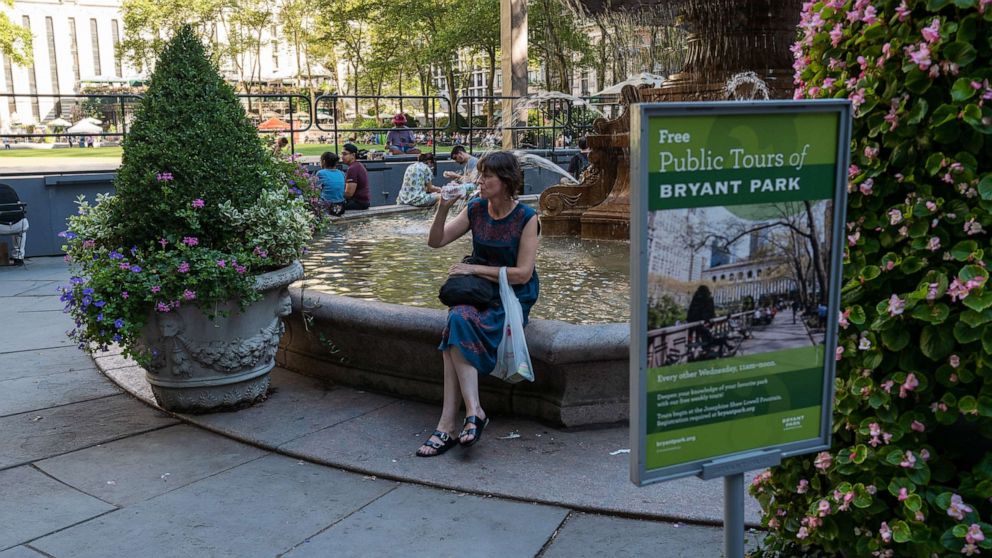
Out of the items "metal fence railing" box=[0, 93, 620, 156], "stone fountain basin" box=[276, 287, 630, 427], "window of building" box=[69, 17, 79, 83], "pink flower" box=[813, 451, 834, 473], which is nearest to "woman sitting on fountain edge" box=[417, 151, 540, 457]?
"stone fountain basin" box=[276, 287, 630, 427]

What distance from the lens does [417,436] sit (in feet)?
15.9

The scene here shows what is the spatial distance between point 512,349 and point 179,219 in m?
2.09

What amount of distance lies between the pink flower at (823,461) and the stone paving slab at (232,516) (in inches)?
84.0

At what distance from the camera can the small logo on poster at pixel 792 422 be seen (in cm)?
233

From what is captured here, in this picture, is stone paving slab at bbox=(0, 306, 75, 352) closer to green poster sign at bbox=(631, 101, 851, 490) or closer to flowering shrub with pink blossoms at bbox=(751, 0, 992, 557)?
green poster sign at bbox=(631, 101, 851, 490)

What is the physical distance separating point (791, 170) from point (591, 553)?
1884 mm

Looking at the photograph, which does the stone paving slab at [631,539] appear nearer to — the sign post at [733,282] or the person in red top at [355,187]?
the sign post at [733,282]

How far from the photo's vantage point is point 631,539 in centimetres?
364

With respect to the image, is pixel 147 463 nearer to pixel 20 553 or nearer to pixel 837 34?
pixel 20 553

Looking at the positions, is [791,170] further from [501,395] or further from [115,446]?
[115,446]

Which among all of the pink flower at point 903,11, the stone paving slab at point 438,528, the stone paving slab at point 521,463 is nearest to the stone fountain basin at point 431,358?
the stone paving slab at point 521,463

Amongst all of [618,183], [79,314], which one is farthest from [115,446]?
[618,183]

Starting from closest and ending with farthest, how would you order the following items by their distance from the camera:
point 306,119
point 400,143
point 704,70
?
point 704,70
point 306,119
point 400,143

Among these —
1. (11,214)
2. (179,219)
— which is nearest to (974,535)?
(179,219)
